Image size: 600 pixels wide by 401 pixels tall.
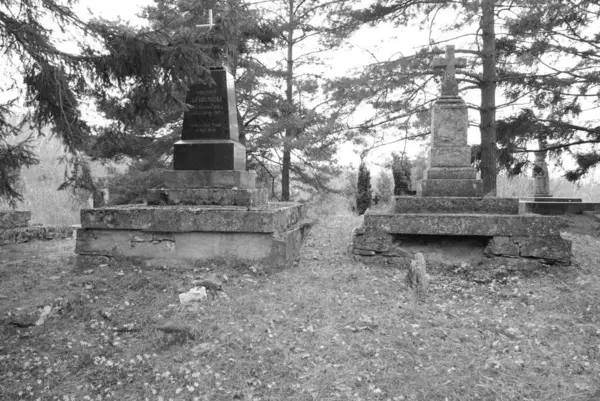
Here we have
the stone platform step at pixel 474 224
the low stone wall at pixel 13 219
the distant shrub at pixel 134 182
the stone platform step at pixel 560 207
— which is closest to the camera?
the stone platform step at pixel 474 224

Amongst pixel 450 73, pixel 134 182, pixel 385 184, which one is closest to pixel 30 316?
pixel 450 73

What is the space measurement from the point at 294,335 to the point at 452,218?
2823 mm

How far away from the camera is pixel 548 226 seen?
17.0 ft

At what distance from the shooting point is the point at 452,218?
209 inches

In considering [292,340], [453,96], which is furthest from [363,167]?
[292,340]

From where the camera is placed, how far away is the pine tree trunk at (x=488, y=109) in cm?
900

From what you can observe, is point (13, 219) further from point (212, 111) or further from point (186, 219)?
point (186, 219)

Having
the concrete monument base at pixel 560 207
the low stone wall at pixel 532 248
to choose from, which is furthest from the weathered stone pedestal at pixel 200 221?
the concrete monument base at pixel 560 207

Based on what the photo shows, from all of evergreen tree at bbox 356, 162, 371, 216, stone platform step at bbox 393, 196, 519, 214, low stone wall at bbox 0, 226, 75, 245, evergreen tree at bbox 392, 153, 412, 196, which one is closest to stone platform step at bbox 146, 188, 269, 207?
stone platform step at bbox 393, 196, 519, 214

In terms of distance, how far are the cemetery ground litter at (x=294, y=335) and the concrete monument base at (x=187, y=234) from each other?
0.21 meters

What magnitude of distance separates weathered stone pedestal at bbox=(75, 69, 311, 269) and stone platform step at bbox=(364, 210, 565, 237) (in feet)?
4.94

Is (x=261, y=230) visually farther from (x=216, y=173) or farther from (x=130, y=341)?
(x=130, y=341)

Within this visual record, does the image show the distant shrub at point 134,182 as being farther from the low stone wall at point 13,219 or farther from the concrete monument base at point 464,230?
Result: the concrete monument base at point 464,230

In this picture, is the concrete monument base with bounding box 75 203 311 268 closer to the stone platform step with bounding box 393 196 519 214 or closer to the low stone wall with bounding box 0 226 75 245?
the stone platform step with bounding box 393 196 519 214
